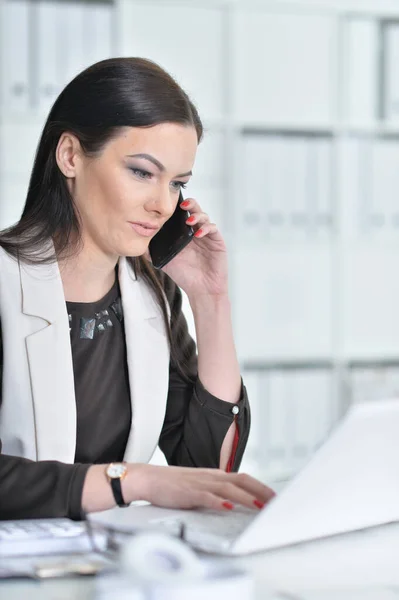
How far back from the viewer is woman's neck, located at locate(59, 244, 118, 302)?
1671mm

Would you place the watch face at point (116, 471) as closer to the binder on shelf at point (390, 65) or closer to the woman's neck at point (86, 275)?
the woman's neck at point (86, 275)

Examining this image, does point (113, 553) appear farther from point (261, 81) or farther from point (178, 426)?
point (261, 81)

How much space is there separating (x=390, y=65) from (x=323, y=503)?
98.4 inches

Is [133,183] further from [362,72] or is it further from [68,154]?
[362,72]

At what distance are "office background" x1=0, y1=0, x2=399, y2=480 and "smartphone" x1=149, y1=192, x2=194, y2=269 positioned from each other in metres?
1.29

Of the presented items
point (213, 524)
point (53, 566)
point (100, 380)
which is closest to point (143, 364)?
point (100, 380)

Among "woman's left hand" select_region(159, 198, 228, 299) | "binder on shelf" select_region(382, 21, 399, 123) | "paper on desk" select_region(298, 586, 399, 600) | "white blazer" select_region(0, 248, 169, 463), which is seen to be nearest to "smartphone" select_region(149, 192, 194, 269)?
"woman's left hand" select_region(159, 198, 228, 299)

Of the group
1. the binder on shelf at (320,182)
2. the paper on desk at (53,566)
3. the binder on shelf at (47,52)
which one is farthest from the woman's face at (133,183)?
the binder on shelf at (320,182)

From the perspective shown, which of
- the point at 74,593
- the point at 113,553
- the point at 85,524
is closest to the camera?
the point at 74,593

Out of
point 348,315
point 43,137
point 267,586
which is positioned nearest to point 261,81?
point 348,315

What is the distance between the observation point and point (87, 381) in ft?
5.47

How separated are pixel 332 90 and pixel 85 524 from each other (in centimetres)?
243

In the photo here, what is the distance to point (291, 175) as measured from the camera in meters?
3.11

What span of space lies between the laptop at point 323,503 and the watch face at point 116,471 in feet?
0.21
